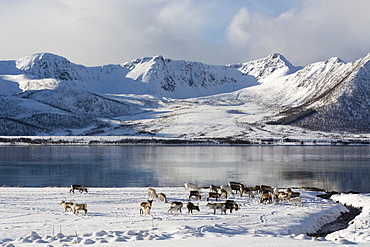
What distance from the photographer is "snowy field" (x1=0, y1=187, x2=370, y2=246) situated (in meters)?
15.7

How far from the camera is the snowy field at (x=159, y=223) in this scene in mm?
15688

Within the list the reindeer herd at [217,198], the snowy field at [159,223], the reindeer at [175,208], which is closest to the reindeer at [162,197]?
the reindeer herd at [217,198]

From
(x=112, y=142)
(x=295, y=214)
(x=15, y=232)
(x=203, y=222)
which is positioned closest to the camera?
(x=15, y=232)

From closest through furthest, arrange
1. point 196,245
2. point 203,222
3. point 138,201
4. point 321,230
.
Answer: point 196,245 < point 203,222 < point 321,230 < point 138,201

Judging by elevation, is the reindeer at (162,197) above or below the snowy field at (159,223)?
above

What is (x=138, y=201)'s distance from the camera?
2858cm

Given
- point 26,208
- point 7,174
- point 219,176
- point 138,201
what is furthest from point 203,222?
point 7,174

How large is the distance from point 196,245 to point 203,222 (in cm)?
816

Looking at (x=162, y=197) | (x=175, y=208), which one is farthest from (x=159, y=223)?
(x=162, y=197)

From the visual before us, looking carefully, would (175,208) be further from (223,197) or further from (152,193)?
(223,197)

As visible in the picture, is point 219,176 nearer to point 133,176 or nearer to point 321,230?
point 133,176

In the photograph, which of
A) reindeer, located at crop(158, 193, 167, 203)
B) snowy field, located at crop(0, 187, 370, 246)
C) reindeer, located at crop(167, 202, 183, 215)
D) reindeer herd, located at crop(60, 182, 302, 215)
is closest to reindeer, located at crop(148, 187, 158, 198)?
reindeer herd, located at crop(60, 182, 302, 215)

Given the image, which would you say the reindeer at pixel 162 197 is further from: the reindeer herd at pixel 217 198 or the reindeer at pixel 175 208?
the reindeer at pixel 175 208

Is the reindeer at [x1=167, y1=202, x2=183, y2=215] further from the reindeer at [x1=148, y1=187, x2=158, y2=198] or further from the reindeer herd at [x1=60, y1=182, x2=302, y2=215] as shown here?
the reindeer at [x1=148, y1=187, x2=158, y2=198]
